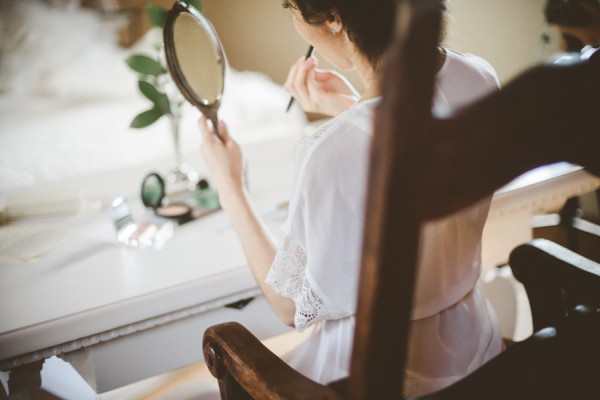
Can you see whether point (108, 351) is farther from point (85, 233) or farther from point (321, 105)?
point (321, 105)

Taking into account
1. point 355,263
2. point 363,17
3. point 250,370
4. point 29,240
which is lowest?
point 29,240

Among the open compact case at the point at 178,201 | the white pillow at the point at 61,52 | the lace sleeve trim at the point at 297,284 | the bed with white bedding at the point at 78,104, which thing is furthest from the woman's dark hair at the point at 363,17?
the white pillow at the point at 61,52

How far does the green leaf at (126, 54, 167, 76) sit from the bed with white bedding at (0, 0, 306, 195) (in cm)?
31

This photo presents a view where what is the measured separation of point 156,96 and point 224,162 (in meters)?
0.41

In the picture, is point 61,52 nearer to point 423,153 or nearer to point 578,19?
point 578,19

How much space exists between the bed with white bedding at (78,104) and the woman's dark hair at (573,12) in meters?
0.90

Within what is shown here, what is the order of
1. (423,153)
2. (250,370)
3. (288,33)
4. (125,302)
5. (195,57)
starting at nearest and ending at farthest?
(423,153) → (250,370) → (125,302) → (195,57) → (288,33)

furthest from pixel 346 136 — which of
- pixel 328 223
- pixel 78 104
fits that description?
pixel 78 104

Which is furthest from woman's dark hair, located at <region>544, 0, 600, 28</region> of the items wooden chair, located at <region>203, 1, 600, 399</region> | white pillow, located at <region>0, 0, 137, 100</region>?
white pillow, located at <region>0, 0, 137, 100</region>

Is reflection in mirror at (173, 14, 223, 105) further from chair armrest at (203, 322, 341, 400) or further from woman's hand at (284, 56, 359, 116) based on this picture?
chair armrest at (203, 322, 341, 400)

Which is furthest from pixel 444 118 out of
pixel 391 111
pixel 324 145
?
pixel 324 145

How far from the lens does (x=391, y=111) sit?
0.29m

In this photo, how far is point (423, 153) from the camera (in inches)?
11.9

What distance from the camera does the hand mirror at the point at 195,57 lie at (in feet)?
3.16
